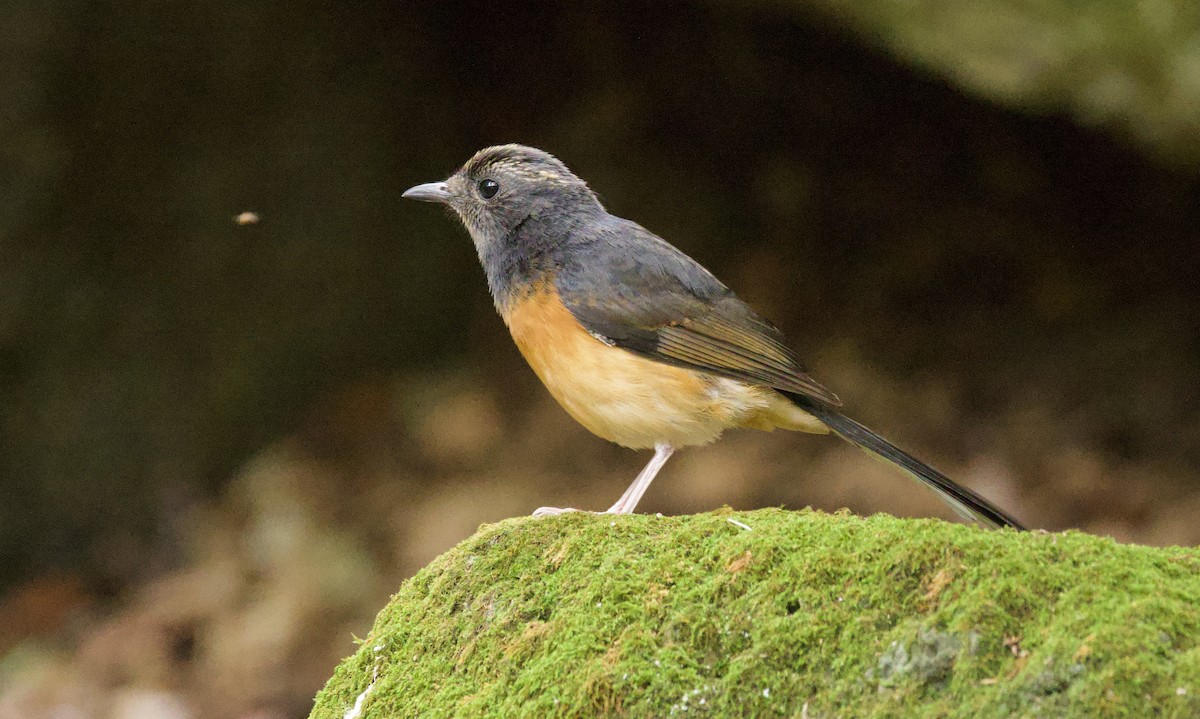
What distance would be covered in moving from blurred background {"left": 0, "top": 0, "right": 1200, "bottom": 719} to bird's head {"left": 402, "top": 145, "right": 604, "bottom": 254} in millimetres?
2126

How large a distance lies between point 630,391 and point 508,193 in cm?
117

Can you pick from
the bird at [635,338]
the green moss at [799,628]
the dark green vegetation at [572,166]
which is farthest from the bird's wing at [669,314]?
the dark green vegetation at [572,166]

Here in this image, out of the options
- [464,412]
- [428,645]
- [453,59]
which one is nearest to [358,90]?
[453,59]

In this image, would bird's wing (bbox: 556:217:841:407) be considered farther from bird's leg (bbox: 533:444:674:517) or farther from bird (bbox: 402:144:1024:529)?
bird's leg (bbox: 533:444:674:517)

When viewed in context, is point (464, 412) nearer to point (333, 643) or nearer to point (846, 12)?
point (333, 643)

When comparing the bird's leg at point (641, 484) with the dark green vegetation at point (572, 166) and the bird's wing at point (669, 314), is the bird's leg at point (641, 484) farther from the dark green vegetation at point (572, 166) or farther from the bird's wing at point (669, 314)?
the dark green vegetation at point (572, 166)

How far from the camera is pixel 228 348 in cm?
783

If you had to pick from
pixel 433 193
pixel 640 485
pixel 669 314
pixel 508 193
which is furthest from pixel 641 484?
pixel 433 193

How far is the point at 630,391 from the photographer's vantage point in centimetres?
425

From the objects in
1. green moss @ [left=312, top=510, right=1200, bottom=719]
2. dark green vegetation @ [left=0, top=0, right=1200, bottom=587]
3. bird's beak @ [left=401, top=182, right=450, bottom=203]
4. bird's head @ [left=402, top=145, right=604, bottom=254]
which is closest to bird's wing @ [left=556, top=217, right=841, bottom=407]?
bird's head @ [left=402, top=145, right=604, bottom=254]

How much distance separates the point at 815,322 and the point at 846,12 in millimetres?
2981

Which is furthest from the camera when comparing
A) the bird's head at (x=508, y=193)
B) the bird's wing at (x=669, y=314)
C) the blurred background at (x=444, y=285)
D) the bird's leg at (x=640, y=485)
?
the blurred background at (x=444, y=285)

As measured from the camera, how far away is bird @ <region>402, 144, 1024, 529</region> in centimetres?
427

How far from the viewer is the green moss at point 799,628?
2.36 meters
